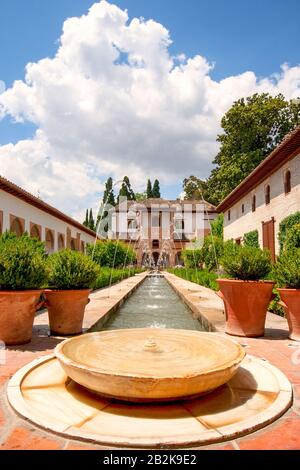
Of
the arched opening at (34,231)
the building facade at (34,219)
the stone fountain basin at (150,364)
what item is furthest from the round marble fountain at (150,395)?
the arched opening at (34,231)

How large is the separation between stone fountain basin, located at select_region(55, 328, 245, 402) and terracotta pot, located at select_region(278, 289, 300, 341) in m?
1.54

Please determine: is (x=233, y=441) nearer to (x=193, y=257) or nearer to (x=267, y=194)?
(x=267, y=194)

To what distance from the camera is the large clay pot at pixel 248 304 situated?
16.1 ft

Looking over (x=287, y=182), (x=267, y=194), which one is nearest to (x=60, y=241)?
(x=267, y=194)

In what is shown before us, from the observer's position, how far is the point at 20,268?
4.52 meters

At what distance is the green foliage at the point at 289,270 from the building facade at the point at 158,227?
45230 millimetres

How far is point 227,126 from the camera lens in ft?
96.8

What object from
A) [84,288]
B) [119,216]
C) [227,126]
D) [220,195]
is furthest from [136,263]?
[84,288]

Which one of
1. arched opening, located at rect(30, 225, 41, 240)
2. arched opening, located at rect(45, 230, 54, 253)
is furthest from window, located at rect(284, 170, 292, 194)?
arched opening, located at rect(45, 230, 54, 253)

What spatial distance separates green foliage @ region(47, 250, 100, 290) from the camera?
5.12 meters

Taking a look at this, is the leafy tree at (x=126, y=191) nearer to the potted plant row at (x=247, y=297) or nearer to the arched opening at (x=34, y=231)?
the arched opening at (x=34, y=231)

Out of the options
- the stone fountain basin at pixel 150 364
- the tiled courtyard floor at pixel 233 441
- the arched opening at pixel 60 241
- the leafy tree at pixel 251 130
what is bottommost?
the tiled courtyard floor at pixel 233 441

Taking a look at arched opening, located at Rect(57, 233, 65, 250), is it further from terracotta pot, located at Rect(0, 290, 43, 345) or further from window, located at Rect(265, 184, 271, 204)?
terracotta pot, located at Rect(0, 290, 43, 345)

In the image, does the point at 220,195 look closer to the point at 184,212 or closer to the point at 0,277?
the point at 184,212
